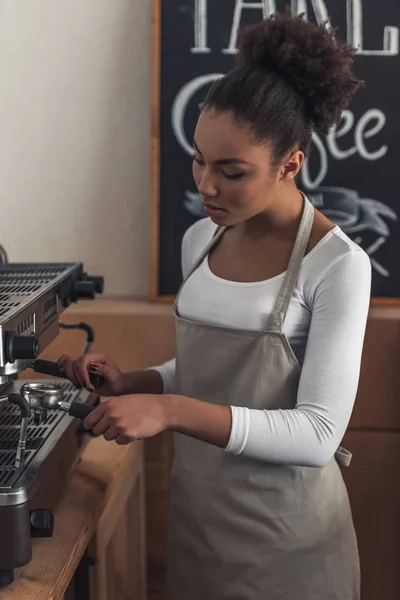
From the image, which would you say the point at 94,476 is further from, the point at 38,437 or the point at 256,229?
the point at 256,229

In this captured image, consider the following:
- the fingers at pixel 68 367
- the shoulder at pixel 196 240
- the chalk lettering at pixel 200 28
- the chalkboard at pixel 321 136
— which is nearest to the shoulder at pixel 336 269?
the shoulder at pixel 196 240

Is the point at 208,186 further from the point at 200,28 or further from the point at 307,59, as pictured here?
the point at 200,28

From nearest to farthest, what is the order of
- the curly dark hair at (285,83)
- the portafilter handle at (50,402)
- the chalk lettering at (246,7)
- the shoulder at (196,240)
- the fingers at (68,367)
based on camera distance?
1. the portafilter handle at (50,402)
2. the curly dark hair at (285,83)
3. the fingers at (68,367)
4. the shoulder at (196,240)
5. the chalk lettering at (246,7)

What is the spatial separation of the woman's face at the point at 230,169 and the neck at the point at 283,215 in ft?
0.23

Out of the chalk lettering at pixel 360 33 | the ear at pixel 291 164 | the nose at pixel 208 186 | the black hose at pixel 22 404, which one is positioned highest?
the chalk lettering at pixel 360 33

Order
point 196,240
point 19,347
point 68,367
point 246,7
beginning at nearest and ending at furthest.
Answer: point 19,347, point 68,367, point 196,240, point 246,7

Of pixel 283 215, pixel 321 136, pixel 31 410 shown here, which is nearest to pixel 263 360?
pixel 283 215

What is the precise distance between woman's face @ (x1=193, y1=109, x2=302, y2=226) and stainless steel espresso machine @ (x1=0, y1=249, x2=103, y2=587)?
237 mm

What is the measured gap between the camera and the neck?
1.03 metres

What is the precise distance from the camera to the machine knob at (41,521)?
0.78 m

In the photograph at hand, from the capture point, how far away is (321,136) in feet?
4.55

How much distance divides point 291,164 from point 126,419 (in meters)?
0.39

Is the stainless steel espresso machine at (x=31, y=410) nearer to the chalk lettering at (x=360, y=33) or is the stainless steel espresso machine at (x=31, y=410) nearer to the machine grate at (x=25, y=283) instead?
the machine grate at (x=25, y=283)

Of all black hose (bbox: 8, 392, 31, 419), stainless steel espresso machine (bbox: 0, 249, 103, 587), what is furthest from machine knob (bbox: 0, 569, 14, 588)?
black hose (bbox: 8, 392, 31, 419)
